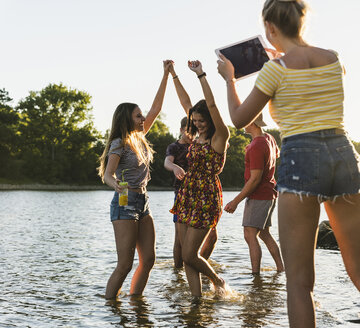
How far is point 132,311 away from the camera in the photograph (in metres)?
5.55

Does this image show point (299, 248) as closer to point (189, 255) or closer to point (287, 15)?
point (287, 15)

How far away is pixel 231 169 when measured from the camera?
324 feet

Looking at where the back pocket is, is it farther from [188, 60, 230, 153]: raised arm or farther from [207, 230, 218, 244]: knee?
[207, 230, 218, 244]: knee

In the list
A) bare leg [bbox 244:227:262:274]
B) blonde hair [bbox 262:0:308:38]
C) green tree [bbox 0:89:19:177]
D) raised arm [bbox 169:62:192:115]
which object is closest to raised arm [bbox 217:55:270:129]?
blonde hair [bbox 262:0:308:38]

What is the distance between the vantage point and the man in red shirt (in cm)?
678

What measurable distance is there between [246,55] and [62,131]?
78436 mm

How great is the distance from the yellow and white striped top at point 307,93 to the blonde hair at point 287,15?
0.23 meters

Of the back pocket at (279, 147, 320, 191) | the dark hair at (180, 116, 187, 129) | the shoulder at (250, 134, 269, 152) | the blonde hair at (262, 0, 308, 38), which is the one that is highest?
the blonde hair at (262, 0, 308, 38)

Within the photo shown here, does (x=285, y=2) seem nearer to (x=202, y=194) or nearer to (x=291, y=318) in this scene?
(x=291, y=318)

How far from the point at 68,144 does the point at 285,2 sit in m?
79.0

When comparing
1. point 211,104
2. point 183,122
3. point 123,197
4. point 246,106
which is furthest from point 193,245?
point 183,122

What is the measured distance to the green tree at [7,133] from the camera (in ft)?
227

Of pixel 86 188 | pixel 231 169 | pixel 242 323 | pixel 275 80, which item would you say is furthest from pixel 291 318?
pixel 231 169

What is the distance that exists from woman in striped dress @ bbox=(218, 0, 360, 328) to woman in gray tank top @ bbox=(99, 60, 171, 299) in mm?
2655
